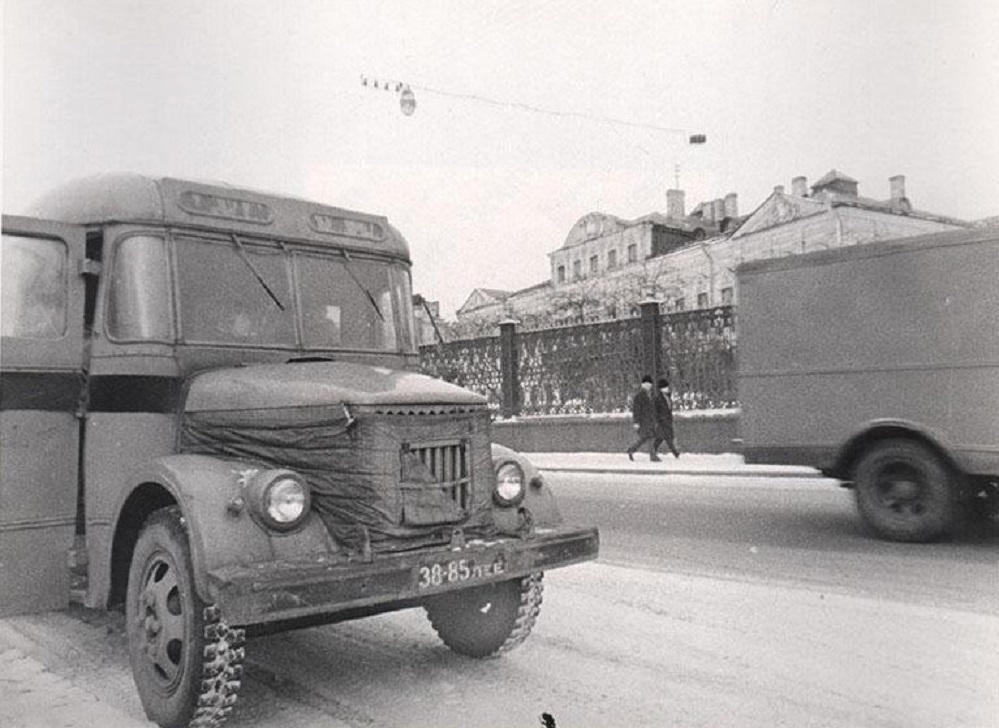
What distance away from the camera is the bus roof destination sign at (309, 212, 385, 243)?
5.20 m

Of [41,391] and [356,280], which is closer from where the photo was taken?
[41,391]

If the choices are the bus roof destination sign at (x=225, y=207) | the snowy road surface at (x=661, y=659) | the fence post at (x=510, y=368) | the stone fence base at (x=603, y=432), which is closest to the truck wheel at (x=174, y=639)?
the snowy road surface at (x=661, y=659)

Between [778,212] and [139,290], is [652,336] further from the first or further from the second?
[139,290]

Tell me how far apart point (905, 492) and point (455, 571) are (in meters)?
5.94

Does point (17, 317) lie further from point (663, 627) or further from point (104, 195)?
point (663, 627)

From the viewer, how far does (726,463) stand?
15.3 meters

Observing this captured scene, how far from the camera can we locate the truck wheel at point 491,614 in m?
4.62

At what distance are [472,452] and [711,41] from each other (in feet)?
8.99

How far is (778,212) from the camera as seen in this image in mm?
27969

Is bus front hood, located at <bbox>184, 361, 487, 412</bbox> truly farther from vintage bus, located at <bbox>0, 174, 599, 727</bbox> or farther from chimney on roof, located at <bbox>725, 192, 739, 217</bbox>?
chimney on roof, located at <bbox>725, 192, 739, 217</bbox>

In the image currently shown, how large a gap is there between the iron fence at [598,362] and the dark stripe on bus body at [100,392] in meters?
10.2

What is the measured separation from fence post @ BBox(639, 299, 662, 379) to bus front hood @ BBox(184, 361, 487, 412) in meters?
13.7

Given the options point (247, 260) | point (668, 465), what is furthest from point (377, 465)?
point (668, 465)

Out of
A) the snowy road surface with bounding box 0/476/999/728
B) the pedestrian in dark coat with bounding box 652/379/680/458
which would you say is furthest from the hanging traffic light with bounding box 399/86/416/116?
the pedestrian in dark coat with bounding box 652/379/680/458
